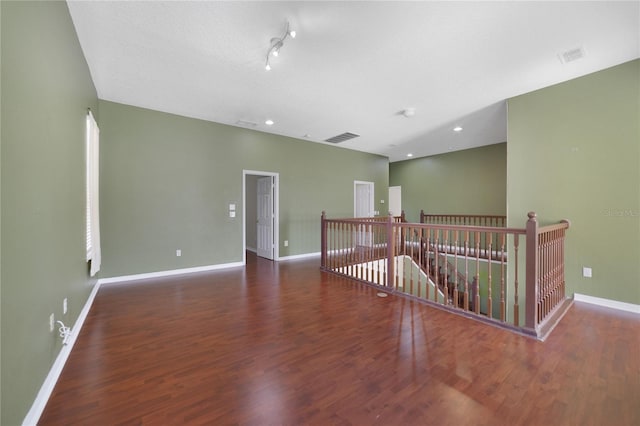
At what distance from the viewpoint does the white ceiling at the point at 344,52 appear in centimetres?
233

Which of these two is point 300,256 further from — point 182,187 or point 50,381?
point 50,381

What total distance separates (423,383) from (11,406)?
234cm

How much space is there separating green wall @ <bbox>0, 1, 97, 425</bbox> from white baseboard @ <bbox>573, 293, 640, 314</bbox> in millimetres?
5644

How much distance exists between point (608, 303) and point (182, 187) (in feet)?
22.3

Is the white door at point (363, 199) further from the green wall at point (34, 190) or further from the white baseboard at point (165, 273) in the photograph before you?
the green wall at point (34, 190)

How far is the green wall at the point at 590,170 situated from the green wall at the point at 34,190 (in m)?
5.58

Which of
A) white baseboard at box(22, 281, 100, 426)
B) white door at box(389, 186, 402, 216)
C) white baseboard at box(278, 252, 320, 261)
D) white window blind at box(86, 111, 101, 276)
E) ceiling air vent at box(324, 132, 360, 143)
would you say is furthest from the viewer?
white door at box(389, 186, 402, 216)

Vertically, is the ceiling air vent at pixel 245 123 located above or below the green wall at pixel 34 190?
above

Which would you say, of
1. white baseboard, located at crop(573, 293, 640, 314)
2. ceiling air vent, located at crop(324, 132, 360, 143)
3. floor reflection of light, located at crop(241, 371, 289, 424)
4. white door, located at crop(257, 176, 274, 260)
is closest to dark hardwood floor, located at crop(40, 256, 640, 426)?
floor reflection of light, located at crop(241, 371, 289, 424)

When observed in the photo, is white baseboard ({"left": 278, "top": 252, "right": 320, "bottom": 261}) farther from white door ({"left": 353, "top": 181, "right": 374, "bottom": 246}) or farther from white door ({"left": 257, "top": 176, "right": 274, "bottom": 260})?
white door ({"left": 353, "top": 181, "right": 374, "bottom": 246})

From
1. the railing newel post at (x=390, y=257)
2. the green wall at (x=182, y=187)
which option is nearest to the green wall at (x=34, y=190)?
the green wall at (x=182, y=187)

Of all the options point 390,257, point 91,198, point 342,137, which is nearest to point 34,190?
point 91,198

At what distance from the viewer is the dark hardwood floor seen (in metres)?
1.54

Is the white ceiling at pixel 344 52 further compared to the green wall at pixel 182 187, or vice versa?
the green wall at pixel 182 187
